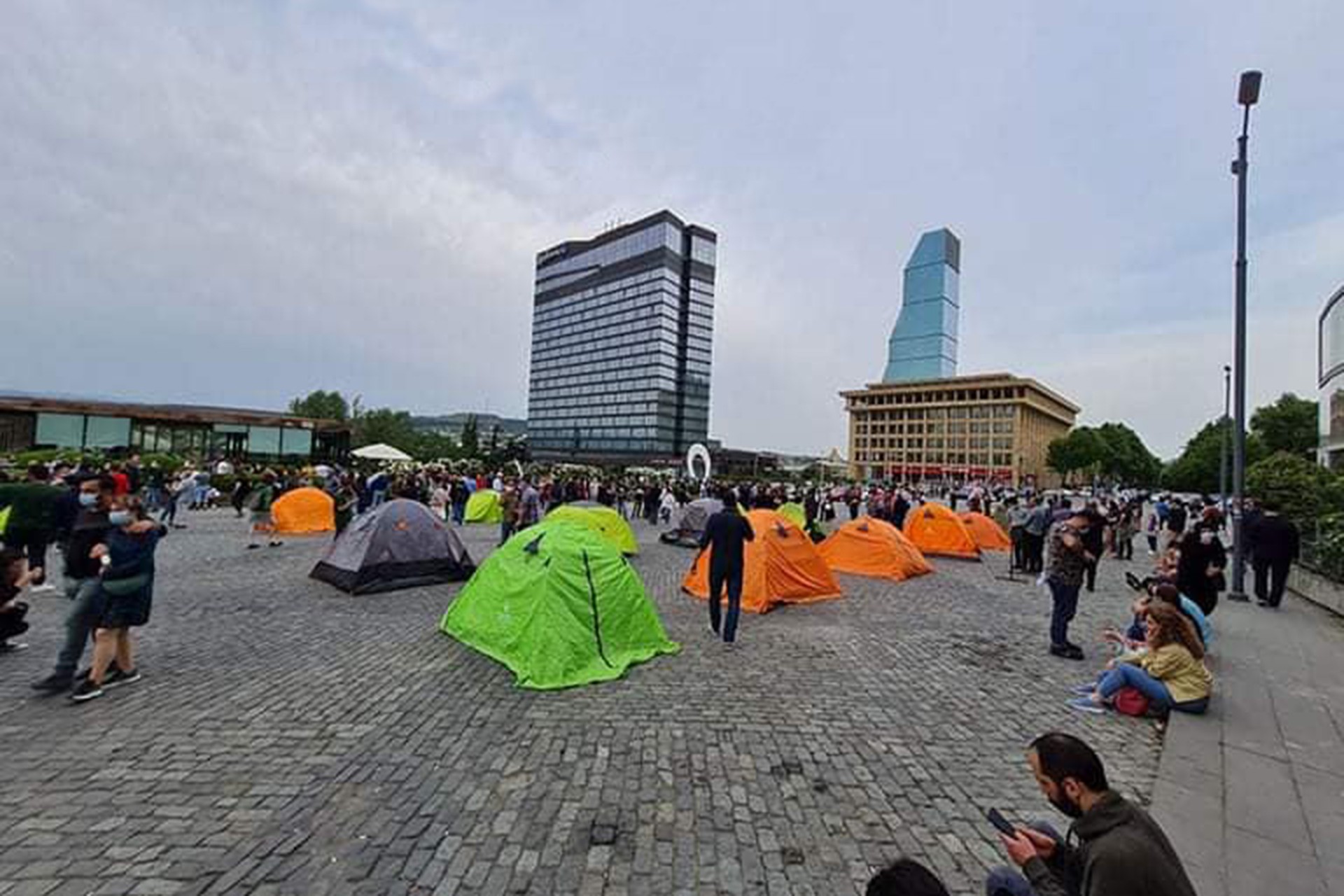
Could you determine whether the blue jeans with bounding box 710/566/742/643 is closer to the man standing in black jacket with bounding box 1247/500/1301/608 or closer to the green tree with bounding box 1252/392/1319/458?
the man standing in black jacket with bounding box 1247/500/1301/608

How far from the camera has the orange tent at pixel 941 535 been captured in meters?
16.3

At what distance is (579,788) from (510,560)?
341 cm

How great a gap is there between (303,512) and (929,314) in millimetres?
174684

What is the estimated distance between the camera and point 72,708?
5168 mm

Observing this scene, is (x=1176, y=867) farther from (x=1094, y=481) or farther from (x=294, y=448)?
(x=1094, y=481)

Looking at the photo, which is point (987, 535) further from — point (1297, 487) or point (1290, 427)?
point (1290, 427)

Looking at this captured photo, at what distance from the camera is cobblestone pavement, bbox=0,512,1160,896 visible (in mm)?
3346

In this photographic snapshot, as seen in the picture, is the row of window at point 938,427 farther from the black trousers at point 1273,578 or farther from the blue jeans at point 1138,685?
the blue jeans at point 1138,685

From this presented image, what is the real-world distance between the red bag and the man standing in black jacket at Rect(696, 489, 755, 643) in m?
3.97

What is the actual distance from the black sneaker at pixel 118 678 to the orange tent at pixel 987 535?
19.3m

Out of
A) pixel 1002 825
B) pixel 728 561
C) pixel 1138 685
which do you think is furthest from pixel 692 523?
pixel 1002 825

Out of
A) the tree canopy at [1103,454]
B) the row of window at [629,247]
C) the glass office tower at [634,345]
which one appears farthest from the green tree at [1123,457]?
the row of window at [629,247]

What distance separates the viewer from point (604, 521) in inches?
554

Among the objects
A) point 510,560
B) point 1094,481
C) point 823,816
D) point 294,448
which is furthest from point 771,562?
point 1094,481
